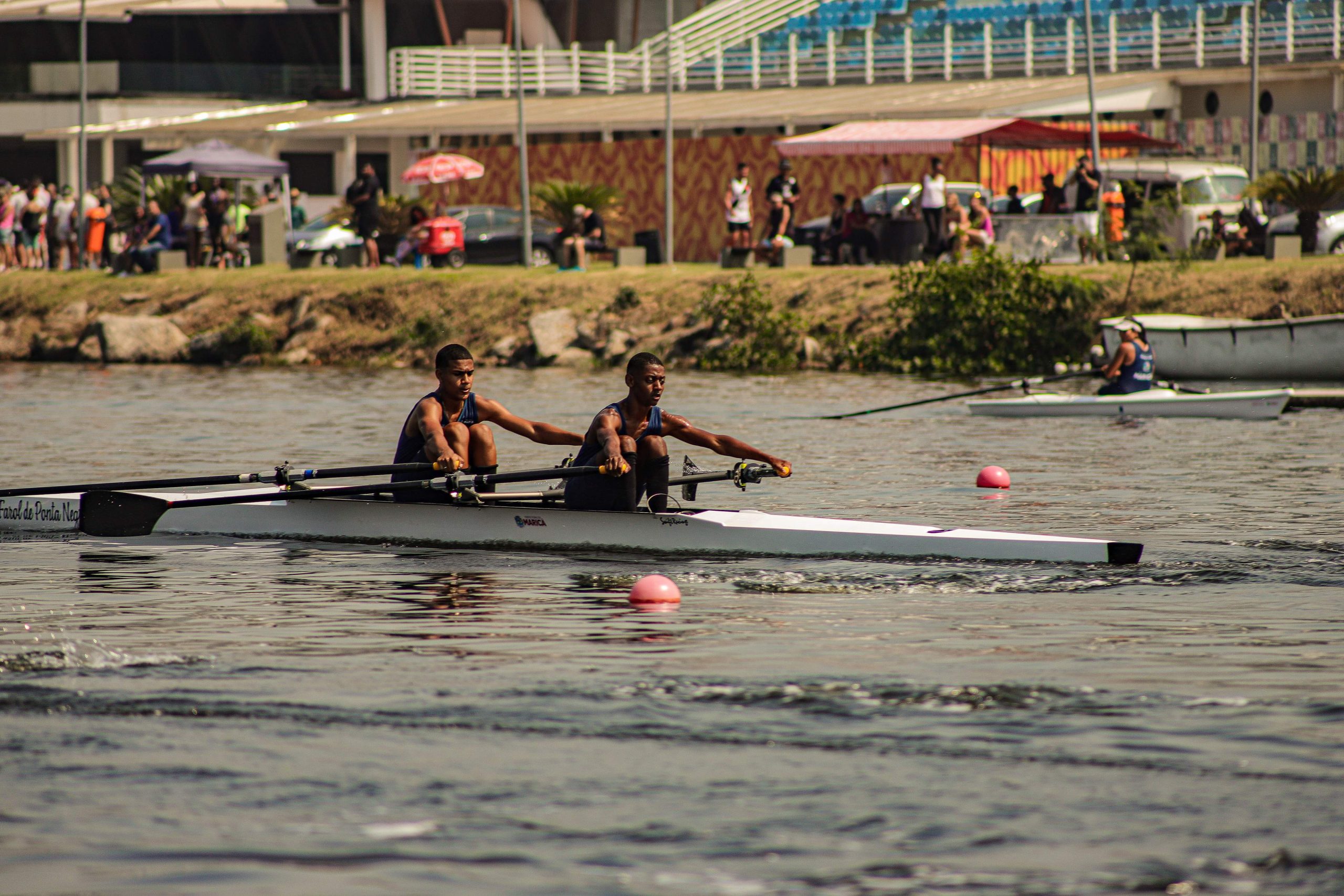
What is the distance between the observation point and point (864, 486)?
671 inches

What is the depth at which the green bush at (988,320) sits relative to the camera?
3092 centimetres

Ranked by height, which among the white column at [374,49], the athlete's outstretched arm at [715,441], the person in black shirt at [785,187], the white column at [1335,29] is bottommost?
the athlete's outstretched arm at [715,441]

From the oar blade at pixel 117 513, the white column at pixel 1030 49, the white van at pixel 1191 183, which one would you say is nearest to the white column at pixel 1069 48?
the white column at pixel 1030 49

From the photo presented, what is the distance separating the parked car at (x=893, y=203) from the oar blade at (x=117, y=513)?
2145cm

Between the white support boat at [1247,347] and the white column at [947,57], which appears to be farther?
the white column at [947,57]

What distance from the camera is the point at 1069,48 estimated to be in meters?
45.0

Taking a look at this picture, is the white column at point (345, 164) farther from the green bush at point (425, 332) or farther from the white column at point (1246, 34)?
the white column at point (1246, 34)

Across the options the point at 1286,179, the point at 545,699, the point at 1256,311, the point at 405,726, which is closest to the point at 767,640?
the point at 545,699

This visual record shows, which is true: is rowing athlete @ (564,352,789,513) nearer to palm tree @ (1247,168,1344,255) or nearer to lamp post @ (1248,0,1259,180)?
palm tree @ (1247,168,1344,255)

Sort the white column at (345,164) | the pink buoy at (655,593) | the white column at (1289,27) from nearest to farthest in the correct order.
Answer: the pink buoy at (655,593) → the white column at (1289,27) → the white column at (345,164)

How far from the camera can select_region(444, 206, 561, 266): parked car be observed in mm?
39375

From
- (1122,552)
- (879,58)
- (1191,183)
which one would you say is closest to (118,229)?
(879,58)

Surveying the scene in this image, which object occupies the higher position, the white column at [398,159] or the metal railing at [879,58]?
the metal railing at [879,58]

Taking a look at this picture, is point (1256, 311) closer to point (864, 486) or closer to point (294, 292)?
point (864, 486)
